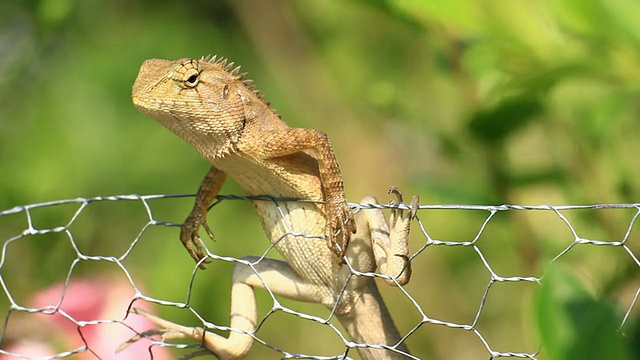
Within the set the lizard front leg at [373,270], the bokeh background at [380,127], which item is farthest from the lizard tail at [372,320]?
the bokeh background at [380,127]

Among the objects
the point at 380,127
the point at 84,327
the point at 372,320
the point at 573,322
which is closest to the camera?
the point at 573,322

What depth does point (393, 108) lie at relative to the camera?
1.14 meters

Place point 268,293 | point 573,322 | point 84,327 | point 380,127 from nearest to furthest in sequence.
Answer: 1. point 573,322
2. point 84,327
3. point 268,293
4. point 380,127

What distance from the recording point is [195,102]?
0.84 meters

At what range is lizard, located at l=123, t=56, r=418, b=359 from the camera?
823mm

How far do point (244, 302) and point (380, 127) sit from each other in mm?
1085

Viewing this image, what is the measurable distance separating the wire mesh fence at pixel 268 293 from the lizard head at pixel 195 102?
13 cm

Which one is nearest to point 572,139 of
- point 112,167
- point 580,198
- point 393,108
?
point 580,198

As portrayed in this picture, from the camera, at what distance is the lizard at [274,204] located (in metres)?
0.82

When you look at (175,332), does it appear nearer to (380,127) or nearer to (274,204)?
(274,204)

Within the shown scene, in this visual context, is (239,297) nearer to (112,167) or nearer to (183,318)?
(183,318)

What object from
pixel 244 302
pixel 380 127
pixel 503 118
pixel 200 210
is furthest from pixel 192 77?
pixel 380 127

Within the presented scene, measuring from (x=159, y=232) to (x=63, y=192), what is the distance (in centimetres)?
41

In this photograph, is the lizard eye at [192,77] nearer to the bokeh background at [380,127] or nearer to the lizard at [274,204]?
the lizard at [274,204]
